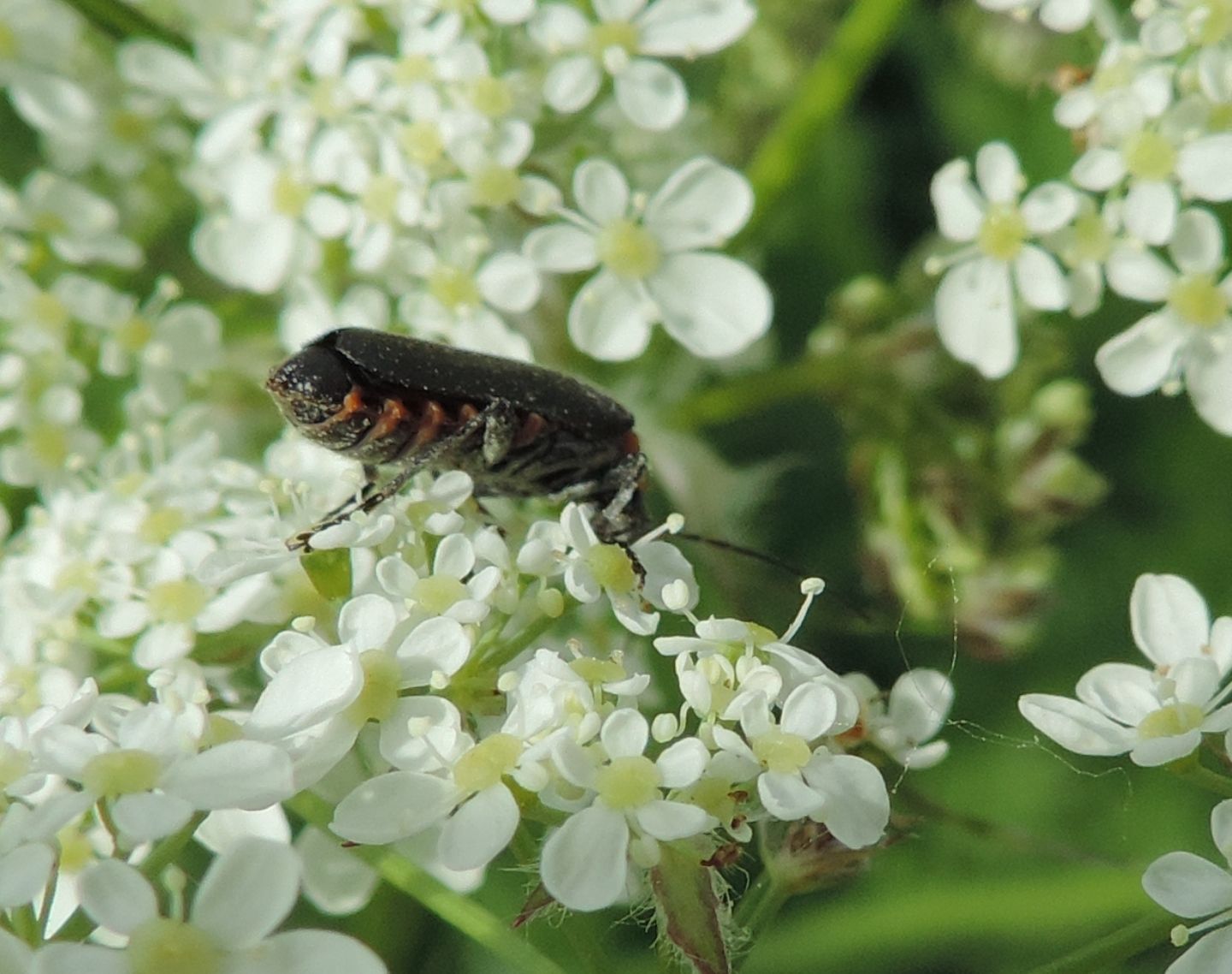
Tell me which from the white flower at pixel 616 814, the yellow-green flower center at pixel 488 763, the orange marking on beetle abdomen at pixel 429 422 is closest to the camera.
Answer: the white flower at pixel 616 814

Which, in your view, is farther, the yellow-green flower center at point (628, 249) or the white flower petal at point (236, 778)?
the yellow-green flower center at point (628, 249)

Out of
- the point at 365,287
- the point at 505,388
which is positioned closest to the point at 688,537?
the point at 505,388

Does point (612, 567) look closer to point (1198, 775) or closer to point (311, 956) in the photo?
point (311, 956)

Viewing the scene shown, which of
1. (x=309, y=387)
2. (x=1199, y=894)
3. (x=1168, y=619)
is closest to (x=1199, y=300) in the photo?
(x=1168, y=619)

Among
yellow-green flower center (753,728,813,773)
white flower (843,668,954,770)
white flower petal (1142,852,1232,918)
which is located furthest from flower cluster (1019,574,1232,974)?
yellow-green flower center (753,728,813,773)

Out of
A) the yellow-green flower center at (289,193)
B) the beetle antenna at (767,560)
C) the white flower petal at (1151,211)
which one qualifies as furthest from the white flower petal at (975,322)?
the yellow-green flower center at (289,193)

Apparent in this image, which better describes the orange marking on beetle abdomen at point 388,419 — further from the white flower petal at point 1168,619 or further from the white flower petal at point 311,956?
the white flower petal at point 1168,619
